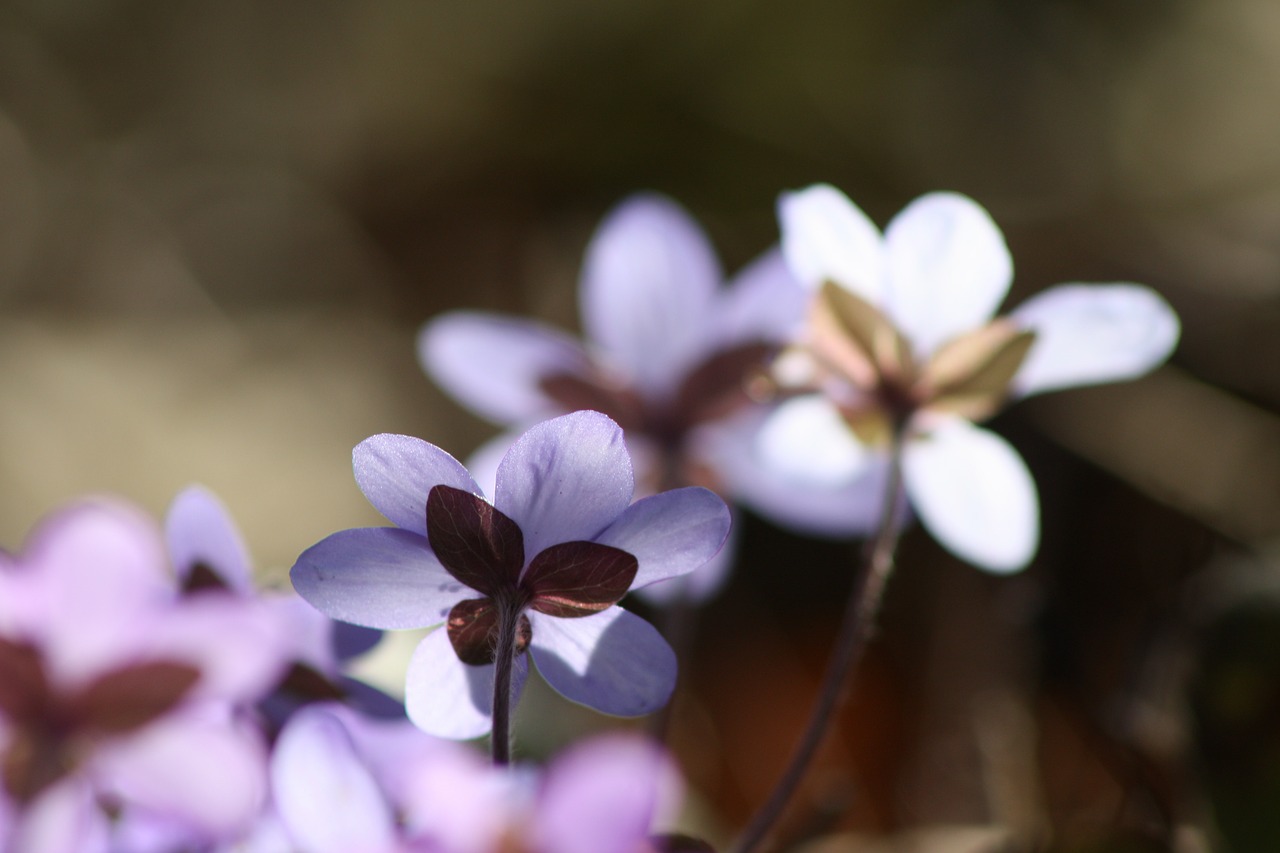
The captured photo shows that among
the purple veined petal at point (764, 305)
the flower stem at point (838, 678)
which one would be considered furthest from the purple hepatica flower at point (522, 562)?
the purple veined petal at point (764, 305)

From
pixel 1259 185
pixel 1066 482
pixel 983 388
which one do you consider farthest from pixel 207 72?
pixel 983 388

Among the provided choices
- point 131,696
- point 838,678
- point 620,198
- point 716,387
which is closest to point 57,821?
point 131,696

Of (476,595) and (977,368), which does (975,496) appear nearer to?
(977,368)

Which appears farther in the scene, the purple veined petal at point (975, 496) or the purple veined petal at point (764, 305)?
the purple veined petal at point (764, 305)

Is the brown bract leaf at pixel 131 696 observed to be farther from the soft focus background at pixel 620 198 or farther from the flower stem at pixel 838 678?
the soft focus background at pixel 620 198

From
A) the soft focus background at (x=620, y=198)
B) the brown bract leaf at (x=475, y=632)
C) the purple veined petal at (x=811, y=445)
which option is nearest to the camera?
the brown bract leaf at (x=475, y=632)

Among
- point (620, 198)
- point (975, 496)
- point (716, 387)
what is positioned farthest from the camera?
point (620, 198)

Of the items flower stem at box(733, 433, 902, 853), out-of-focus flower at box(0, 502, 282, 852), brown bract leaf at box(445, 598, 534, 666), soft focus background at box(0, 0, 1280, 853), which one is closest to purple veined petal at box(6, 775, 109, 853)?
out-of-focus flower at box(0, 502, 282, 852)
